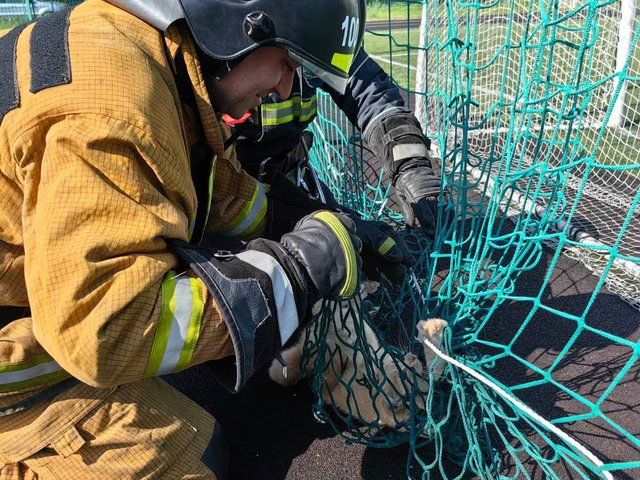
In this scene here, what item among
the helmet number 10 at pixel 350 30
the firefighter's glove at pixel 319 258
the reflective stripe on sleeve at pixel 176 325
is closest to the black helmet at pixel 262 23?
the helmet number 10 at pixel 350 30

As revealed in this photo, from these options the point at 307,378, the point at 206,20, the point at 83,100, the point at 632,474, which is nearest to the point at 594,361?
the point at 632,474

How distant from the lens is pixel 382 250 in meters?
1.96

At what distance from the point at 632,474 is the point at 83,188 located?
6.57 ft

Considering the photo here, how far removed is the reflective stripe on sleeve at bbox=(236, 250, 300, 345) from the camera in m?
1.38

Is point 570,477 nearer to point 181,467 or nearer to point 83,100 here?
point 181,467

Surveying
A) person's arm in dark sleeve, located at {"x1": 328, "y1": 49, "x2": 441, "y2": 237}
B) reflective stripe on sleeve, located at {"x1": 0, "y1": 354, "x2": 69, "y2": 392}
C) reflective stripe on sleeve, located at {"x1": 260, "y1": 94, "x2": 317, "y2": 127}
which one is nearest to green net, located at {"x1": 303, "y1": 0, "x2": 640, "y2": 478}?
person's arm in dark sleeve, located at {"x1": 328, "y1": 49, "x2": 441, "y2": 237}

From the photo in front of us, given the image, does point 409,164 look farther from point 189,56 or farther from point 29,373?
point 29,373

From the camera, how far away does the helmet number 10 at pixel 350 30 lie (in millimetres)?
1530

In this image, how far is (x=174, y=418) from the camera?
175 cm

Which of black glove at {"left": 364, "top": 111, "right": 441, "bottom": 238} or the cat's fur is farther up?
black glove at {"left": 364, "top": 111, "right": 441, "bottom": 238}

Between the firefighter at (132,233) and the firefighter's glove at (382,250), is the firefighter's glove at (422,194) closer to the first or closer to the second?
the firefighter's glove at (382,250)

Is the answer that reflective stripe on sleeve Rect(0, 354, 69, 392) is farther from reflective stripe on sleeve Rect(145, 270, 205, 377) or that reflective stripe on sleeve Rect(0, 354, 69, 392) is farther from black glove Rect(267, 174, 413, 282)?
black glove Rect(267, 174, 413, 282)

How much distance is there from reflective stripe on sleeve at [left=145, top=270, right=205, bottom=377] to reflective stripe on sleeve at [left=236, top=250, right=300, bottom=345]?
6.0 inches

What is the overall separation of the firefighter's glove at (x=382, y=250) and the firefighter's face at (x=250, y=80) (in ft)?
1.93
